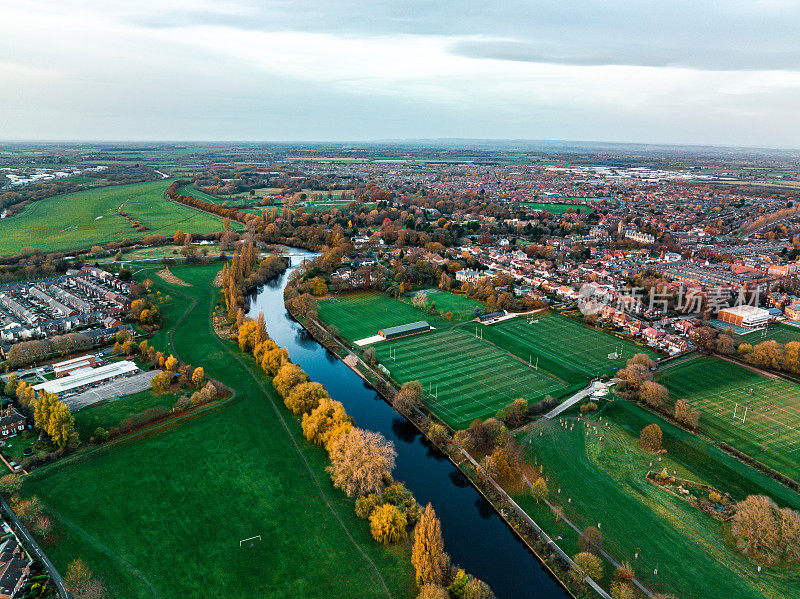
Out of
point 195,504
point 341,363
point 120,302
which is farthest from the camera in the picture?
point 120,302

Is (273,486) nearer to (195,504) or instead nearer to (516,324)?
(195,504)

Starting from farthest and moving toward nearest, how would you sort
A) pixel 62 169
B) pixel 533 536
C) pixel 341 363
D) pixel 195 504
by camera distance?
1. pixel 62 169
2. pixel 341 363
3. pixel 195 504
4. pixel 533 536

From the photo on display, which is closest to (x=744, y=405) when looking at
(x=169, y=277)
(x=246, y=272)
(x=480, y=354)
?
(x=480, y=354)

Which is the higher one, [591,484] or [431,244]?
[431,244]

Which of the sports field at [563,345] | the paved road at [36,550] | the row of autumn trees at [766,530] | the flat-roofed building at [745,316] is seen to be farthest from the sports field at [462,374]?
the flat-roofed building at [745,316]

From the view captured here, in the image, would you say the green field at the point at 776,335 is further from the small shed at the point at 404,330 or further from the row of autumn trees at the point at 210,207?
the row of autumn trees at the point at 210,207

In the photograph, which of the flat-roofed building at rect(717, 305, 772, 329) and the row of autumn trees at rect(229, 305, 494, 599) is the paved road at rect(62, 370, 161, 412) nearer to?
the row of autumn trees at rect(229, 305, 494, 599)

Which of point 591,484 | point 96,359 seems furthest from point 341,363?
point 591,484
